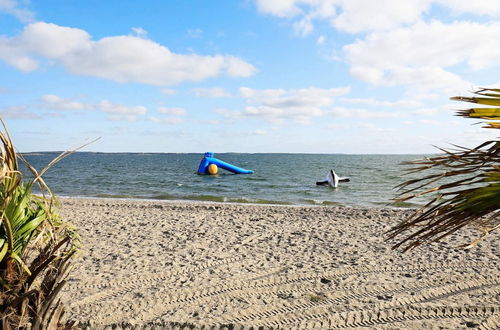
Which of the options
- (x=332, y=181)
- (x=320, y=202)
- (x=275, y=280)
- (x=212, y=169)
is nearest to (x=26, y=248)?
(x=275, y=280)

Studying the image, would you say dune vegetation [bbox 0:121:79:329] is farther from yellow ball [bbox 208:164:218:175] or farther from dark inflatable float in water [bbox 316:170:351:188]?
yellow ball [bbox 208:164:218:175]

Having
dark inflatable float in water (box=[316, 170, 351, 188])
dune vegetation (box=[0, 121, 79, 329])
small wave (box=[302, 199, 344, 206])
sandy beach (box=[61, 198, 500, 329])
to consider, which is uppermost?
dune vegetation (box=[0, 121, 79, 329])

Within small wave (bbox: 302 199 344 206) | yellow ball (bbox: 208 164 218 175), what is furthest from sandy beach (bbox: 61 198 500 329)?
yellow ball (bbox: 208 164 218 175)

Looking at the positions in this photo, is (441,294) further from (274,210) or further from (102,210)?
(102,210)

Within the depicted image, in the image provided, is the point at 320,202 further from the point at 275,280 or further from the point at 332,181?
the point at 275,280

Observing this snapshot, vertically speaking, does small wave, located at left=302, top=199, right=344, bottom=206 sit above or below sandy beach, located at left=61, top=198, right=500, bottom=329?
below

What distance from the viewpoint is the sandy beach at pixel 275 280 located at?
4.05 m

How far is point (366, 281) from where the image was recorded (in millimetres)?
5133

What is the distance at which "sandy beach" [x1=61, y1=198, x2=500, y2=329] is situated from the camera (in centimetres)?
405

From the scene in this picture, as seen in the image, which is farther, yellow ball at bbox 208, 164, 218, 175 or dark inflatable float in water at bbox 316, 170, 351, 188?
yellow ball at bbox 208, 164, 218, 175

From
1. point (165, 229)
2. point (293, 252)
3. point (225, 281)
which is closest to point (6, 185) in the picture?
point (225, 281)

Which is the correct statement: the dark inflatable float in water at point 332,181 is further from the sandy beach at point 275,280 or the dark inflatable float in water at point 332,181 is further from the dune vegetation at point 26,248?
the dune vegetation at point 26,248

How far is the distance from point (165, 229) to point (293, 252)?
11.0ft

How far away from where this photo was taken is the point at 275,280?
16.9ft
